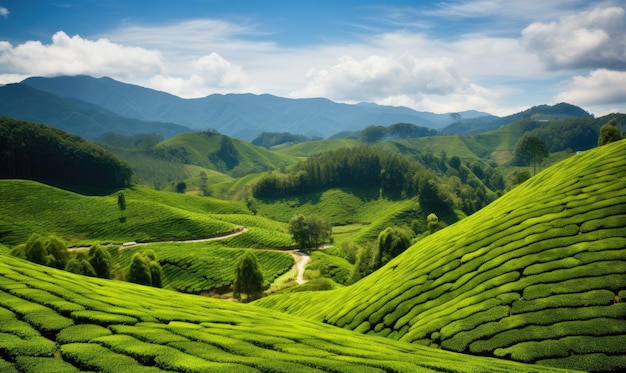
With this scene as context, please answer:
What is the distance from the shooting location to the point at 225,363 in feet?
68.0

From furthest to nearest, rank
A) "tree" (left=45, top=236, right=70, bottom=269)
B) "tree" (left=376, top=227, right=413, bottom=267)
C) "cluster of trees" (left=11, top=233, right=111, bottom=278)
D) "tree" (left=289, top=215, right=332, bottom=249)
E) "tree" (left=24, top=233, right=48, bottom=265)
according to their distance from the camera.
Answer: "tree" (left=289, top=215, right=332, bottom=249), "tree" (left=45, top=236, right=70, bottom=269), "tree" (left=24, top=233, right=48, bottom=265), "tree" (left=376, top=227, right=413, bottom=267), "cluster of trees" (left=11, top=233, right=111, bottom=278)

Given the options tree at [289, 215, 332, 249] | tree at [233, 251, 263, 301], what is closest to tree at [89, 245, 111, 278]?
tree at [233, 251, 263, 301]

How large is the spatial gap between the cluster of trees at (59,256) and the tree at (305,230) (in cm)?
6689

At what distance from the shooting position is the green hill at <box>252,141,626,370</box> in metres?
26.1

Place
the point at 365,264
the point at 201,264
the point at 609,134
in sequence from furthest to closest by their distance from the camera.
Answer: the point at 201,264 < the point at 365,264 < the point at 609,134

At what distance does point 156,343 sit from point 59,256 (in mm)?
91239

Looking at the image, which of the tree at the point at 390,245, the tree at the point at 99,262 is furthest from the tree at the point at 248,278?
the tree at the point at 99,262

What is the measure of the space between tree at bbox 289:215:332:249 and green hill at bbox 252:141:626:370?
88456 mm

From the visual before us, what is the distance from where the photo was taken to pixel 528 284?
1253 inches

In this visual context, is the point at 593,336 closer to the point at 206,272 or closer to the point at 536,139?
the point at 206,272

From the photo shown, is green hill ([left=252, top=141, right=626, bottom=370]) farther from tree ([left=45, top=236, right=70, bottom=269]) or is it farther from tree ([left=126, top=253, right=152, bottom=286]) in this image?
tree ([left=45, top=236, right=70, bottom=269])

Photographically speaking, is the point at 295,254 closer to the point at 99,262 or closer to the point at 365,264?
the point at 365,264

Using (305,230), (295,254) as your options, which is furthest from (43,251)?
(305,230)

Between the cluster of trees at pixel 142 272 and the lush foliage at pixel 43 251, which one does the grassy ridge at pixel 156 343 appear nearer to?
the cluster of trees at pixel 142 272
